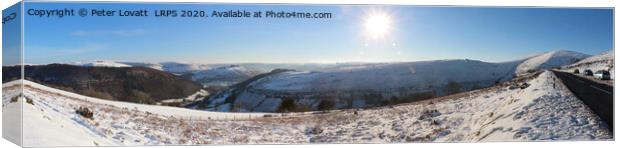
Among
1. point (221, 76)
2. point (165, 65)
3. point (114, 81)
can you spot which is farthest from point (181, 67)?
point (114, 81)

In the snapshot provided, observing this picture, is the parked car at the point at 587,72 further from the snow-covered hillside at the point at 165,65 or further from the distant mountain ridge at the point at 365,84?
the snow-covered hillside at the point at 165,65

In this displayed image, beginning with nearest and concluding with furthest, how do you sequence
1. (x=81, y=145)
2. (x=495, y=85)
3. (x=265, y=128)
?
(x=81, y=145) → (x=265, y=128) → (x=495, y=85)

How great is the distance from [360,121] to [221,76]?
9.26 feet

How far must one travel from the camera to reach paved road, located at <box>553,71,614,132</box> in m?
17.5

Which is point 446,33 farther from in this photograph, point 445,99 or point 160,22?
point 160,22

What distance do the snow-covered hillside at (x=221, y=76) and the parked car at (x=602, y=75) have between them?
7187mm

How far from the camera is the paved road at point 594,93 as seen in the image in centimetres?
1750

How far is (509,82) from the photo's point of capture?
17828 millimetres

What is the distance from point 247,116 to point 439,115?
3.79m

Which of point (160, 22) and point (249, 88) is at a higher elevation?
point (160, 22)

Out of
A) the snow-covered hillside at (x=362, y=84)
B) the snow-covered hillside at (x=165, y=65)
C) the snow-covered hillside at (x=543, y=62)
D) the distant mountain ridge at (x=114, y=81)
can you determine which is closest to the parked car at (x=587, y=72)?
the snow-covered hillside at (x=543, y=62)

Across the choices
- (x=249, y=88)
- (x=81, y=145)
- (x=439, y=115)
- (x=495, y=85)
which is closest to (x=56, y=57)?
(x=81, y=145)

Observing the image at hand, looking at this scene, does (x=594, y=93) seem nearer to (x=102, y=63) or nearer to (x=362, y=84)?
(x=362, y=84)

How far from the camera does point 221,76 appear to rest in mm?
16578
